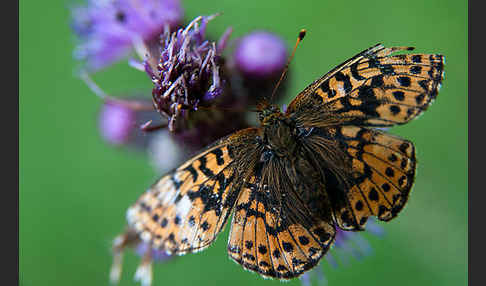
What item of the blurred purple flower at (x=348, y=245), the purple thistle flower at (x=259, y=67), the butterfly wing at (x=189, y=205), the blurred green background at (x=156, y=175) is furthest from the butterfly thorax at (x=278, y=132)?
the blurred green background at (x=156, y=175)

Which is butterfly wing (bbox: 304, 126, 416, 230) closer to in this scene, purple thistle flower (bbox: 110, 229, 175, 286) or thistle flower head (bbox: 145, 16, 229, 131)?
thistle flower head (bbox: 145, 16, 229, 131)

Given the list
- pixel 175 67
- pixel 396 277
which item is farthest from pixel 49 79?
pixel 396 277

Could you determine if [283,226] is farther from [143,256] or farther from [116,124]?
[116,124]

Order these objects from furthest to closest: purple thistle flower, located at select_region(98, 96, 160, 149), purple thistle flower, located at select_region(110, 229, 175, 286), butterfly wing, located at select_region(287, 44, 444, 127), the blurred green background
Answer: the blurred green background < purple thistle flower, located at select_region(98, 96, 160, 149) < purple thistle flower, located at select_region(110, 229, 175, 286) < butterfly wing, located at select_region(287, 44, 444, 127)

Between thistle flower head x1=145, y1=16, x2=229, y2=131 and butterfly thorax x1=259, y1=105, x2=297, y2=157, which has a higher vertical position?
thistle flower head x1=145, y1=16, x2=229, y2=131

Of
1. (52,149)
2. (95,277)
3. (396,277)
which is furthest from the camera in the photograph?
(52,149)

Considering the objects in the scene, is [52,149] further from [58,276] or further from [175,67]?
[175,67]

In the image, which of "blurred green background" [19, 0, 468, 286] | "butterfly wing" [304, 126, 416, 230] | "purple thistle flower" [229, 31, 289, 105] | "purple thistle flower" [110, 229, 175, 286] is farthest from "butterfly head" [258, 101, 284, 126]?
"purple thistle flower" [110, 229, 175, 286]
